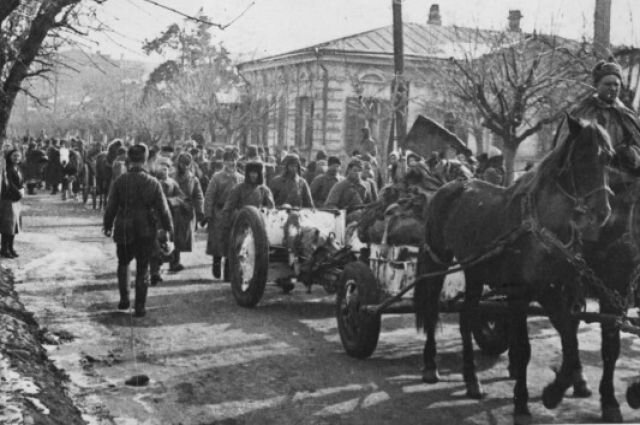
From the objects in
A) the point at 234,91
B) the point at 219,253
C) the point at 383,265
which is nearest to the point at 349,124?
the point at 234,91

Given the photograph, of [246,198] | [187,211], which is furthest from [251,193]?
[187,211]

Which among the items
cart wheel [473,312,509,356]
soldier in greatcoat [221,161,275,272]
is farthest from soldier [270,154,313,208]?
cart wheel [473,312,509,356]

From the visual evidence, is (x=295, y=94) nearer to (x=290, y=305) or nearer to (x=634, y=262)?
(x=290, y=305)

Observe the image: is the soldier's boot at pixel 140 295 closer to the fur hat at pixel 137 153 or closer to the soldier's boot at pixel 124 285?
the soldier's boot at pixel 124 285

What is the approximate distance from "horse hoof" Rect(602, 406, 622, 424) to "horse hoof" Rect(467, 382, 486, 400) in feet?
3.25

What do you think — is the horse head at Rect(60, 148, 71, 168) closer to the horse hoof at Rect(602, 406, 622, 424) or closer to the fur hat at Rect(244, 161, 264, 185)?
the fur hat at Rect(244, 161, 264, 185)

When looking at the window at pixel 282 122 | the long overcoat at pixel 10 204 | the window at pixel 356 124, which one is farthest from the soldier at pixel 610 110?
the window at pixel 282 122

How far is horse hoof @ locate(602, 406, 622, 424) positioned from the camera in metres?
6.16

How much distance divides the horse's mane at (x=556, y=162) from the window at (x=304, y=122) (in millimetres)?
26510

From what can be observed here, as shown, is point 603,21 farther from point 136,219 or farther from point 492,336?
point 136,219

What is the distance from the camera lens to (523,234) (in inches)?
243

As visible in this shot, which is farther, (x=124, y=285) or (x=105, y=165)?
(x=105, y=165)

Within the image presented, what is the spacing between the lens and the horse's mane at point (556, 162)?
18.8 ft

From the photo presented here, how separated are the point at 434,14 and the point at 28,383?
3563cm
